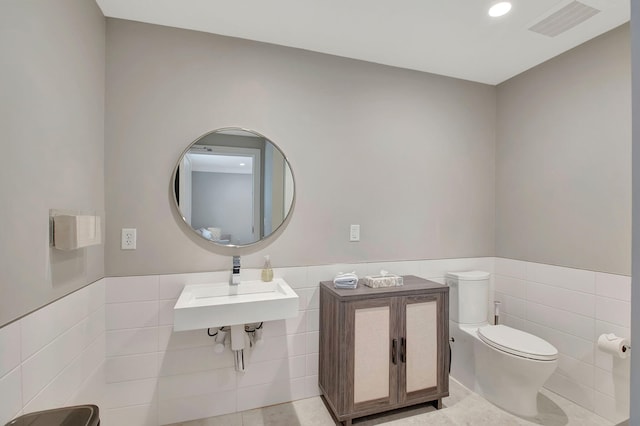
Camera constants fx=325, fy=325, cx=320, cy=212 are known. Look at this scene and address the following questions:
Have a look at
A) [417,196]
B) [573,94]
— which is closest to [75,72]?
[417,196]

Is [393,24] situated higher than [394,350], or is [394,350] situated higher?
[393,24]

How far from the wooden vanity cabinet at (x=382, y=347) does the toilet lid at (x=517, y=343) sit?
328 millimetres

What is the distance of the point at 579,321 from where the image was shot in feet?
7.53

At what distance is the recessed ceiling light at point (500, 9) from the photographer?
6.08 ft

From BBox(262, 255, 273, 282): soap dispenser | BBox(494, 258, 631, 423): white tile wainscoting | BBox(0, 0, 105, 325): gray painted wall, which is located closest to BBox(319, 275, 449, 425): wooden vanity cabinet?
BBox(262, 255, 273, 282): soap dispenser

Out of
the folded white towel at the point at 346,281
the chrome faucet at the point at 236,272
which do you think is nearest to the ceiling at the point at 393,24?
the chrome faucet at the point at 236,272

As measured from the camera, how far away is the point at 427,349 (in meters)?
2.21

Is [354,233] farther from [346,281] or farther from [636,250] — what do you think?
[636,250]

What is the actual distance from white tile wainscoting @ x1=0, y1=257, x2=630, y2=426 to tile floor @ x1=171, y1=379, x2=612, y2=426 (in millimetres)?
61

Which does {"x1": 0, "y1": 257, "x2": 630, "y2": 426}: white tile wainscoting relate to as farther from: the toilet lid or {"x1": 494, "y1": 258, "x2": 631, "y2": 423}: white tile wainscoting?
the toilet lid

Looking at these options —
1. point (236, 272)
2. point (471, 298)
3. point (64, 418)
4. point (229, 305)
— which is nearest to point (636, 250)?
point (64, 418)

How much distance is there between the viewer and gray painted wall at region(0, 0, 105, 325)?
3.75 ft

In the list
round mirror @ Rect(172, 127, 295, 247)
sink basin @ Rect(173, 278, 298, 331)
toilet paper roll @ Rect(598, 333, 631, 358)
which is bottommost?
toilet paper roll @ Rect(598, 333, 631, 358)

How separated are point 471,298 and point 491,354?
1.44 feet
